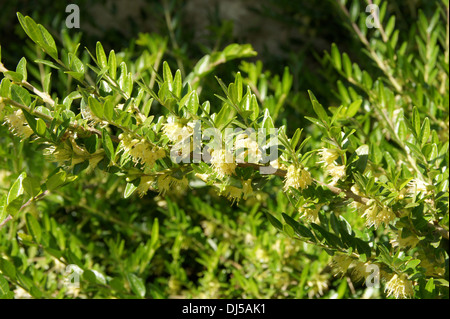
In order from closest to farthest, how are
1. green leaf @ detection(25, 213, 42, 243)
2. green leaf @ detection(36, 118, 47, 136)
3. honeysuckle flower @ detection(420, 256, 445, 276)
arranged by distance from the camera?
green leaf @ detection(36, 118, 47, 136) < honeysuckle flower @ detection(420, 256, 445, 276) < green leaf @ detection(25, 213, 42, 243)

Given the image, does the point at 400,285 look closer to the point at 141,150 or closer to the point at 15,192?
the point at 141,150

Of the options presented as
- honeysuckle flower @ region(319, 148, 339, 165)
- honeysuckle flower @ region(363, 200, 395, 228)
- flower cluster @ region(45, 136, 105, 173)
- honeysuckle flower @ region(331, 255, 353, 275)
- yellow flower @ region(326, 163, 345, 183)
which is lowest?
honeysuckle flower @ region(331, 255, 353, 275)

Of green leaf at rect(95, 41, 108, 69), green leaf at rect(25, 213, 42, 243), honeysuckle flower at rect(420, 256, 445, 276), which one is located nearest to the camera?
green leaf at rect(95, 41, 108, 69)

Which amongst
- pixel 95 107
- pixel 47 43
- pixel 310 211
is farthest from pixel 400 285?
pixel 47 43

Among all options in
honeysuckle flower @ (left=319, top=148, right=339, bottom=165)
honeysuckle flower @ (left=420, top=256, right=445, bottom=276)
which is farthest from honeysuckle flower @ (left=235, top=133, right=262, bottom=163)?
honeysuckle flower @ (left=420, top=256, right=445, bottom=276)

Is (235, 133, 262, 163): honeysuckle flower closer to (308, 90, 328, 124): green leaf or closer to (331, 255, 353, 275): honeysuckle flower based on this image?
(308, 90, 328, 124): green leaf

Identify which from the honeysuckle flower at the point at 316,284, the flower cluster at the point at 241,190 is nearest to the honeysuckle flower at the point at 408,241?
the flower cluster at the point at 241,190
